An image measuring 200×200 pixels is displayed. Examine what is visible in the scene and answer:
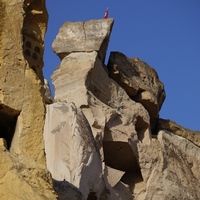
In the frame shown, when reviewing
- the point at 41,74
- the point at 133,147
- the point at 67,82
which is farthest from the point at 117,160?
the point at 41,74

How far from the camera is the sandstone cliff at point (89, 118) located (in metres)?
7.80

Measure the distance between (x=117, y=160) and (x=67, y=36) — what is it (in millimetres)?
2428

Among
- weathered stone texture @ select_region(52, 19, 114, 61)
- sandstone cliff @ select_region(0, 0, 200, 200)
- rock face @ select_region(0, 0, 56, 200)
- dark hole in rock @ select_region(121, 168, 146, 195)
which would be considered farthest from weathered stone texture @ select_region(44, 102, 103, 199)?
rock face @ select_region(0, 0, 56, 200)

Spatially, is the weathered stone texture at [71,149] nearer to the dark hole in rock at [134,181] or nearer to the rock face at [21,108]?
the dark hole in rock at [134,181]

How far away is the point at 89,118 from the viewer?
47.3 ft

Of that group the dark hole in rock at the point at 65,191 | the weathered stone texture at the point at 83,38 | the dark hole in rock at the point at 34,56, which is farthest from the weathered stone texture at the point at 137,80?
the dark hole in rock at the point at 34,56

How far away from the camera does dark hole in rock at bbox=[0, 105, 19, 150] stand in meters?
7.72

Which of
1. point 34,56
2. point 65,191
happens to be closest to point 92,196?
point 65,191

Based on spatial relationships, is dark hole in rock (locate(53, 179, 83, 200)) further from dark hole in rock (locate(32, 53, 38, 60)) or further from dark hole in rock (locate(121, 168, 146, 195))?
dark hole in rock (locate(121, 168, 146, 195))

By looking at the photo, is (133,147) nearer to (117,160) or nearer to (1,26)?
(117,160)

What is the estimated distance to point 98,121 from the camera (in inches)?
572

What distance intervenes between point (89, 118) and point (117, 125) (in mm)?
870

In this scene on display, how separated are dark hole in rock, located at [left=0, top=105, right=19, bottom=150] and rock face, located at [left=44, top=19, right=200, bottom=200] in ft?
15.3

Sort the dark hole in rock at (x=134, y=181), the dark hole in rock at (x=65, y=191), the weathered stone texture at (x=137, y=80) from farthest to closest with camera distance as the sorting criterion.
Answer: the weathered stone texture at (x=137, y=80) → the dark hole in rock at (x=134, y=181) → the dark hole in rock at (x=65, y=191)
